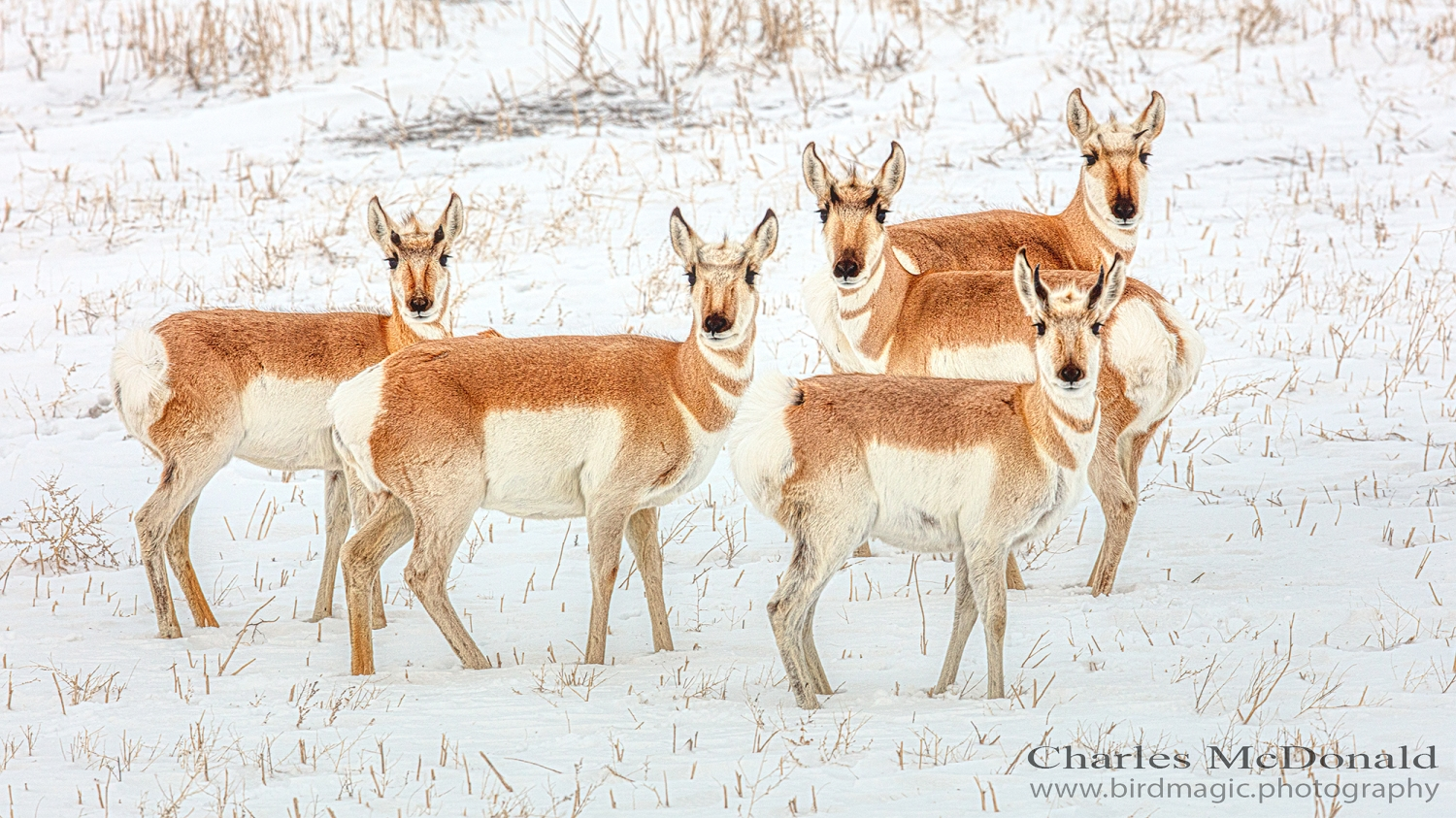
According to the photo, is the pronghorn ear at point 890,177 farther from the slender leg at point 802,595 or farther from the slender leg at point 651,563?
the slender leg at point 802,595

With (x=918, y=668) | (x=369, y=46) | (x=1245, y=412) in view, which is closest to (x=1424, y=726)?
(x=918, y=668)

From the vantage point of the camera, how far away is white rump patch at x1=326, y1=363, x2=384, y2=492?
19.3ft

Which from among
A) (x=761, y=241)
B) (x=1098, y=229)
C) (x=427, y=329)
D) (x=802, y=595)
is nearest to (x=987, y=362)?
(x=761, y=241)

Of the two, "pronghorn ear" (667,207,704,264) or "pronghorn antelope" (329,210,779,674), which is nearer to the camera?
"pronghorn antelope" (329,210,779,674)

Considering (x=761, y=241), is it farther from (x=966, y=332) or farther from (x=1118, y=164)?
(x=1118, y=164)

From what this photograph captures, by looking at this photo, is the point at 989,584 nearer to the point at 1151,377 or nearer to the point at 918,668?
the point at 918,668

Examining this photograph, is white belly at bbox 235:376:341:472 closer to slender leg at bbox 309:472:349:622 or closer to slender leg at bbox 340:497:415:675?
slender leg at bbox 309:472:349:622

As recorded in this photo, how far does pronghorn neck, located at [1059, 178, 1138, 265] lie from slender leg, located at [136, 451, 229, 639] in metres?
5.17

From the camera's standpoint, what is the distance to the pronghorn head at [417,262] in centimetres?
689

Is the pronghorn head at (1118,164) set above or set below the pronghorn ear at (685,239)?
above

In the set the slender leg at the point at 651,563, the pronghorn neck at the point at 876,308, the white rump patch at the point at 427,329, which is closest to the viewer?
the slender leg at the point at 651,563

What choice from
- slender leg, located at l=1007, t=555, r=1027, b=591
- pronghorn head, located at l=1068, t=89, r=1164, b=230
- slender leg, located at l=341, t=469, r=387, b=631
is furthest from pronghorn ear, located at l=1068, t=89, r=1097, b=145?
slender leg, located at l=341, t=469, r=387, b=631

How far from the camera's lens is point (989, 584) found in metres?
5.38

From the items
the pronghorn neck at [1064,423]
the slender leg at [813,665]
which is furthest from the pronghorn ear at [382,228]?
the pronghorn neck at [1064,423]
